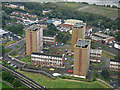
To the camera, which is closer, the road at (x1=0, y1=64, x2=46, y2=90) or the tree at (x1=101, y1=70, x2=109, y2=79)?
the road at (x1=0, y1=64, x2=46, y2=90)

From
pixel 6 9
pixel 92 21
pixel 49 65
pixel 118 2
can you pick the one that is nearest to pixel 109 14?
pixel 92 21

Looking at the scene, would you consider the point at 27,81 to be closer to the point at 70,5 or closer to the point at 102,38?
the point at 102,38

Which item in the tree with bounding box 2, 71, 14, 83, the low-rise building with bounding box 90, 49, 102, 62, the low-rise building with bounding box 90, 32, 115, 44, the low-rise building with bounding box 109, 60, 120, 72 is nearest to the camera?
the tree with bounding box 2, 71, 14, 83

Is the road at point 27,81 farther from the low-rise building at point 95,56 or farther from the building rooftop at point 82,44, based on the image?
the low-rise building at point 95,56

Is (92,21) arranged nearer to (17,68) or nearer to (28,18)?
(28,18)

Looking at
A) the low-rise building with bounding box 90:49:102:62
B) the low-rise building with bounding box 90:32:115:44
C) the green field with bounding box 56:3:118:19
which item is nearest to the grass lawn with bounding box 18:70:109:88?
the low-rise building with bounding box 90:49:102:62

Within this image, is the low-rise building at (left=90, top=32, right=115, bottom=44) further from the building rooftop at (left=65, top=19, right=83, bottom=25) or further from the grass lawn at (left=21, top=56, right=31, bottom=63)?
the grass lawn at (left=21, top=56, right=31, bottom=63)

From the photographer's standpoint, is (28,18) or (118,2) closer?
(28,18)
